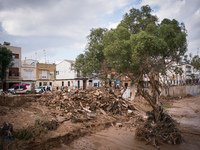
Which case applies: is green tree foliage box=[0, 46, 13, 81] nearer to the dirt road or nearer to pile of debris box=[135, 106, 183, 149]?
the dirt road

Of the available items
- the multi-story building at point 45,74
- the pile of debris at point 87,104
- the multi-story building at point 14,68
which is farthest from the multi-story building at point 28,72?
the pile of debris at point 87,104

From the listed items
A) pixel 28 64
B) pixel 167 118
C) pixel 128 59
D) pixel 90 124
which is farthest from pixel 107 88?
pixel 28 64

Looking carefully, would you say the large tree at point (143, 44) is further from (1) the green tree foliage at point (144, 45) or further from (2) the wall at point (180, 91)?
(2) the wall at point (180, 91)

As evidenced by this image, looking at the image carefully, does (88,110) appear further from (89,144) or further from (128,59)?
(128,59)

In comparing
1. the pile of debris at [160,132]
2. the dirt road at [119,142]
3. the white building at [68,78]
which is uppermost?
the white building at [68,78]

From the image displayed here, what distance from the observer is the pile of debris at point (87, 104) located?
37.2 ft

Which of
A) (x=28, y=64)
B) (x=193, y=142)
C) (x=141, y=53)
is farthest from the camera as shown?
(x=28, y=64)

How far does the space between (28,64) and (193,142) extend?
1481 inches

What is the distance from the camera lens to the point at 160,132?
26.5 ft

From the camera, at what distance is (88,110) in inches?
468

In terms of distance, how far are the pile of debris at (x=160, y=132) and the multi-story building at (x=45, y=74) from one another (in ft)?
115

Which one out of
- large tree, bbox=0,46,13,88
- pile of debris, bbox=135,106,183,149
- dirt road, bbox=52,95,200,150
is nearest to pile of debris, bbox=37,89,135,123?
dirt road, bbox=52,95,200,150

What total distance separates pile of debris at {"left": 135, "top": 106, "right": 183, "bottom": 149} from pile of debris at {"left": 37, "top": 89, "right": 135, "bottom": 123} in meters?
4.18

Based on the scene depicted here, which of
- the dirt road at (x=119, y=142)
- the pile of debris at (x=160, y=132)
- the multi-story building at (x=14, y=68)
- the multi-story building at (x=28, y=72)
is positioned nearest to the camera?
the dirt road at (x=119, y=142)
